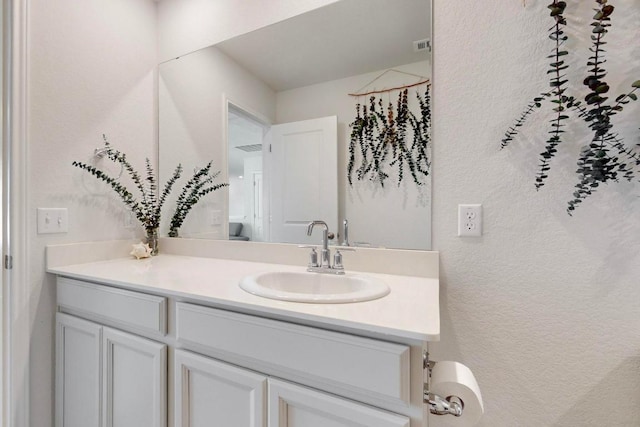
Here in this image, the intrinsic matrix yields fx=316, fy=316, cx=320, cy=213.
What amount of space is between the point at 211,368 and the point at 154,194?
1226mm

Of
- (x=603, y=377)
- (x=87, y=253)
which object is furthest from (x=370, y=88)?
(x=87, y=253)

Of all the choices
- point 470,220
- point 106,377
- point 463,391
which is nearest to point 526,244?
point 470,220

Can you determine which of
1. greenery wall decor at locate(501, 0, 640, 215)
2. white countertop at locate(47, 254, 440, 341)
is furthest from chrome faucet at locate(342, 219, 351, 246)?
greenery wall decor at locate(501, 0, 640, 215)

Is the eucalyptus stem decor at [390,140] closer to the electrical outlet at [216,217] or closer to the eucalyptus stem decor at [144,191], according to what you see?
the electrical outlet at [216,217]

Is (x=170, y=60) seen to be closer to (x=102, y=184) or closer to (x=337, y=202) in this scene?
(x=102, y=184)

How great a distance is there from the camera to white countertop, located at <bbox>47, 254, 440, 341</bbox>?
710 millimetres

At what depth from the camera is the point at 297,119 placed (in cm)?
143

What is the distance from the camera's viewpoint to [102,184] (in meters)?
1.54

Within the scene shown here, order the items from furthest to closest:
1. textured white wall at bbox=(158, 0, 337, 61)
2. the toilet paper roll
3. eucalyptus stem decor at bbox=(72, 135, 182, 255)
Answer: eucalyptus stem decor at bbox=(72, 135, 182, 255)
textured white wall at bbox=(158, 0, 337, 61)
the toilet paper roll

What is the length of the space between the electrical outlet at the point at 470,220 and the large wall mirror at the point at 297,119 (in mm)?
113

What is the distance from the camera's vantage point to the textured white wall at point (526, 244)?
3.03 ft

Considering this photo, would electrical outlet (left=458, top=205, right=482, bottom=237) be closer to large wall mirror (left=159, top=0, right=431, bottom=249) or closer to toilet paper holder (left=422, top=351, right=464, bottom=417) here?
large wall mirror (left=159, top=0, right=431, bottom=249)

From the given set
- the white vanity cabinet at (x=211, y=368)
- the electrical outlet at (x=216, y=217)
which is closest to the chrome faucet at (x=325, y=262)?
the white vanity cabinet at (x=211, y=368)

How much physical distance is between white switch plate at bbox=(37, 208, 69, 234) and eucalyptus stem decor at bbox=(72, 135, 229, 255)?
0.26 m
